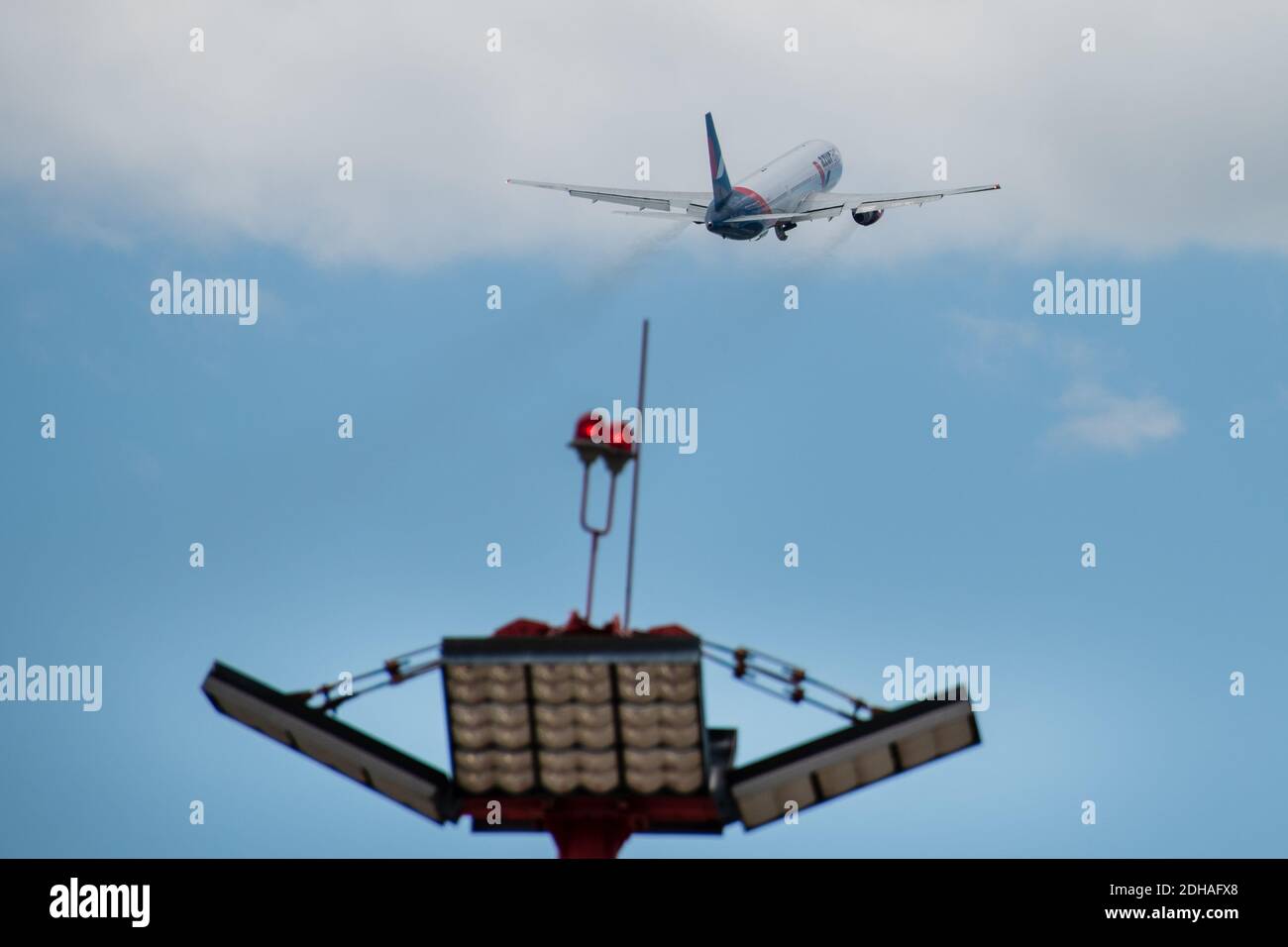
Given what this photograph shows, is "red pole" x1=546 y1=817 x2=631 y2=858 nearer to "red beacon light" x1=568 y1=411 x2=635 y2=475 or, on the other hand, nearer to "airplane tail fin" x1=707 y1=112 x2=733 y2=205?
"red beacon light" x1=568 y1=411 x2=635 y2=475

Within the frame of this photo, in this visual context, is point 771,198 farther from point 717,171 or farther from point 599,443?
point 599,443

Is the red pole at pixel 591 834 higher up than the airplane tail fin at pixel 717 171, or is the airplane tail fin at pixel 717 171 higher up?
the airplane tail fin at pixel 717 171

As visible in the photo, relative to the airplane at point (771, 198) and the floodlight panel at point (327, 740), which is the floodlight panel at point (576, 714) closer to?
the floodlight panel at point (327, 740)

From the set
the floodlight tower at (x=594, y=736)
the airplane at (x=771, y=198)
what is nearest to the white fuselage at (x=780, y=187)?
the airplane at (x=771, y=198)

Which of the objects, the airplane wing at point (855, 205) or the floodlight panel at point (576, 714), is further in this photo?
the airplane wing at point (855, 205)
